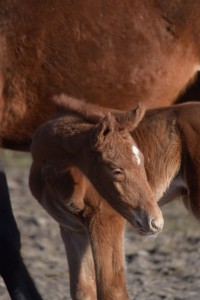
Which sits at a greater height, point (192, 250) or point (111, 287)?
point (111, 287)

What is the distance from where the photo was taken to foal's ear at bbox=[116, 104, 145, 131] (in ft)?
18.9

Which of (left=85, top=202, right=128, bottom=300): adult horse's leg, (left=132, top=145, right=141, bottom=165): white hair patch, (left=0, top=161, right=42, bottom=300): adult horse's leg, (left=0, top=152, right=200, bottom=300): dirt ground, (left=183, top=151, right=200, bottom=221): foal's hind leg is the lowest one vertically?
→ (left=0, top=152, right=200, bottom=300): dirt ground

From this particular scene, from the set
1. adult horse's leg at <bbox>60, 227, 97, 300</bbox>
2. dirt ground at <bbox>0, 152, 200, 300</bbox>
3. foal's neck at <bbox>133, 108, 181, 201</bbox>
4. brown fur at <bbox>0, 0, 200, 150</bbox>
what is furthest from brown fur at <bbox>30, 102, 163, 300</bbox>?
dirt ground at <bbox>0, 152, 200, 300</bbox>

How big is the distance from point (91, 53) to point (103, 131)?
129cm

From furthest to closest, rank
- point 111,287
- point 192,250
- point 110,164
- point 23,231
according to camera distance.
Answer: point 23,231 → point 192,250 → point 111,287 → point 110,164

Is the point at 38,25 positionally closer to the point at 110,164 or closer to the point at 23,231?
the point at 110,164

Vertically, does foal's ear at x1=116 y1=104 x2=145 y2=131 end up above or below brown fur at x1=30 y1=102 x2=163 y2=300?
above

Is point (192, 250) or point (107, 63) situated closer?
point (107, 63)

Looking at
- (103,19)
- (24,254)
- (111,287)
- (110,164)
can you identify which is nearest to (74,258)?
(111,287)

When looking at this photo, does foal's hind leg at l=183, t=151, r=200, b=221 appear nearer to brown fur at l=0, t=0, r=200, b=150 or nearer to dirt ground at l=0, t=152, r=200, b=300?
brown fur at l=0, t=0, r=200, b=150

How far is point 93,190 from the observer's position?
19.6 ft

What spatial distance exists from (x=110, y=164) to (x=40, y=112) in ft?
4.43

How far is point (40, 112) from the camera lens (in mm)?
6934

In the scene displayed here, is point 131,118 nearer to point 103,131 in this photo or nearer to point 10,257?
point 103,131
